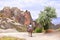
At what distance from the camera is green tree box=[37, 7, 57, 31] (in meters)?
15.9

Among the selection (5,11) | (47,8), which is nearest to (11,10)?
(5,11)

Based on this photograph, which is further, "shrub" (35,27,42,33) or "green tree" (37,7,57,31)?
"green tree" (37,7,57,31)

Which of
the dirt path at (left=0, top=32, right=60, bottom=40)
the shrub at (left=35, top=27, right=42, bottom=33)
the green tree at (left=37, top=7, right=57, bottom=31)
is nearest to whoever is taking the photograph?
the dirt path at (left=0, top=32, right=60, bottom=40)

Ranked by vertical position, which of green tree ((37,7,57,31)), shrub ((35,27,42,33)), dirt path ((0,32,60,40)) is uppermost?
green tree ((37,7,57,31))

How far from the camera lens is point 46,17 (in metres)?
16.1

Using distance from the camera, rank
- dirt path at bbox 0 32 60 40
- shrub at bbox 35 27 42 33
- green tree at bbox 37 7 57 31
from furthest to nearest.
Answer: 1. green tree at bbox 37 7 57 31
2. shrub at bbox 35 27 42 33
3. dirt path at bbox 0 32 60 40

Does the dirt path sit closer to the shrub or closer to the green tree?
the shrub

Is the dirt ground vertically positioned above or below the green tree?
below

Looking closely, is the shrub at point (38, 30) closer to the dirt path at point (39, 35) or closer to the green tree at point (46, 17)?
the green tree at point (46, 17)

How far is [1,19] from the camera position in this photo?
15.7m

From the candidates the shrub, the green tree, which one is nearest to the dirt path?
the shrub

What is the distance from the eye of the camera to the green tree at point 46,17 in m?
15.9

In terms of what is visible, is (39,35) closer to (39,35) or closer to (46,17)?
(39,35)

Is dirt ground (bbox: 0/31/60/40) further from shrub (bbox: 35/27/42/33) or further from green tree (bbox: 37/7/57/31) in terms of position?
green tree (bbox: 37/7/57/31)
